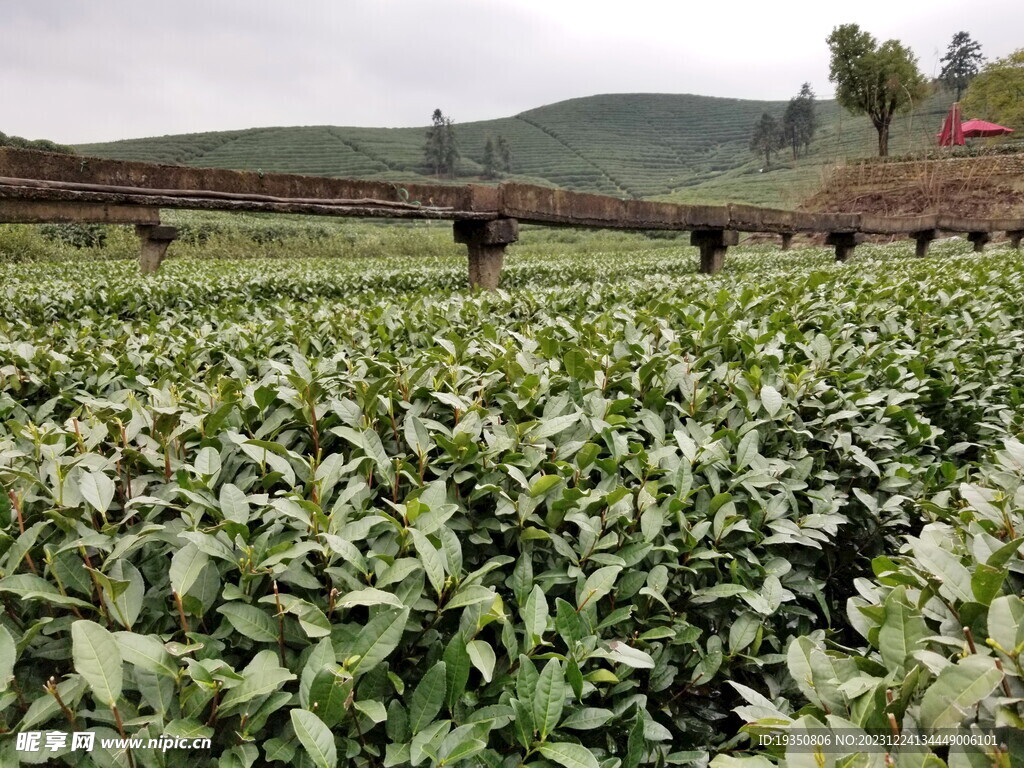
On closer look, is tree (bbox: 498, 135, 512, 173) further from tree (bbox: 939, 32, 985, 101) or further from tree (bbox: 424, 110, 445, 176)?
tree (bbox: 939, 32, 985, 101)

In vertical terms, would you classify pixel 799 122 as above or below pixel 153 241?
above

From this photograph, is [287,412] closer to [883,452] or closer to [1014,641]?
[1014,641]

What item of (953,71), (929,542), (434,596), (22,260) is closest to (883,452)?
(929,542)

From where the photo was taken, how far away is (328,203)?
4.93 meters

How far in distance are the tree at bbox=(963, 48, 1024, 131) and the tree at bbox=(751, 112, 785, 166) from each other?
27642mm

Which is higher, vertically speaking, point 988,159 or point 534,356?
point 988,159

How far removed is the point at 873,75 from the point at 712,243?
3546 cm

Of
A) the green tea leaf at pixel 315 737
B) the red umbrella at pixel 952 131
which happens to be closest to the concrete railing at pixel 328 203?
the green tea leaf at pixel 315 737

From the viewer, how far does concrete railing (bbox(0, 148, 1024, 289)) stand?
396 centimetres

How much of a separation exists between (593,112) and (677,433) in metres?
116

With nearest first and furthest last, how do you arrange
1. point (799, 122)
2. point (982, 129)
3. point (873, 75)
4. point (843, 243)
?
point (843, 243), point (982, 129), point (873, 75), point (799, 122)

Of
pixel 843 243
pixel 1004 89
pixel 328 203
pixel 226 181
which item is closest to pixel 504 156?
pixel 1004 89

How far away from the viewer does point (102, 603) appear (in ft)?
3.31

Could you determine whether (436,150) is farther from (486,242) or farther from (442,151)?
(486,242)
